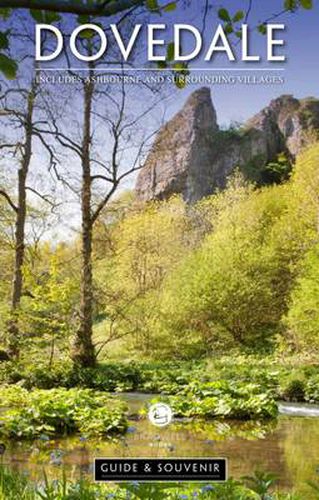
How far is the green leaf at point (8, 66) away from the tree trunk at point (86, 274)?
9947 millimetres

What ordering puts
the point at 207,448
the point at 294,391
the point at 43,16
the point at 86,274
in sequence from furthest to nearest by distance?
the point at 86,274
the point at 294,391
the point at 207,448
the point at 43,16

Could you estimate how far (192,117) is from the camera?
68.9 ft

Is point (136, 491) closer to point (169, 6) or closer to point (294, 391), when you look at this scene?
point (169, 6)

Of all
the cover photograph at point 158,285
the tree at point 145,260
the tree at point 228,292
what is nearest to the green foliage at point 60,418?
the cover photograph at point 158,285

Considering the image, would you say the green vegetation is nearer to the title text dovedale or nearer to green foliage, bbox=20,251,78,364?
the title text dovedale

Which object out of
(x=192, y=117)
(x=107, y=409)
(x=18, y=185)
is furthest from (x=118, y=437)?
(x=192, y=117)

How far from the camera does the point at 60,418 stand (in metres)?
6.41

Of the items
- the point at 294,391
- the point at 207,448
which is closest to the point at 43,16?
the point at 207,448

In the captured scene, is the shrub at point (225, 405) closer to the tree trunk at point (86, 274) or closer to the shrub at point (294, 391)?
the shrub at point (294, 391)

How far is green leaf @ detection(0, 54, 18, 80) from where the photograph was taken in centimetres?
152

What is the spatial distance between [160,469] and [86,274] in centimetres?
915

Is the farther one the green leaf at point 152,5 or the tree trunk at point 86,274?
the tree trunk at point 86,274

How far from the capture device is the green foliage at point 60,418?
592 centimetres

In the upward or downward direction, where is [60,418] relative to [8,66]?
downward
